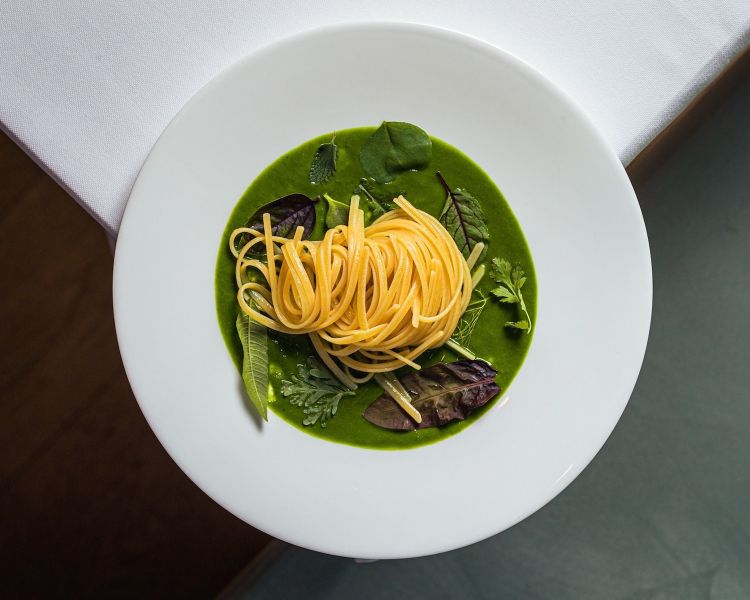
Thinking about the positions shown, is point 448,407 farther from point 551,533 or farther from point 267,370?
point 551,533

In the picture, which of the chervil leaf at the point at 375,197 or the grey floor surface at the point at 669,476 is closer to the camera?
the chervil leaf at the point at 375,197

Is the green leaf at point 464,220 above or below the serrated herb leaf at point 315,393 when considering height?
above

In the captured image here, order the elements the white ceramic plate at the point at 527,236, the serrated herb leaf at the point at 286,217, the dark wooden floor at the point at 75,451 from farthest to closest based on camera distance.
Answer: the dark wooden floor at the point at 75,451 → the serrated herb leaf at the point at 286,217 → the white ceramic plate at the point at 527,236

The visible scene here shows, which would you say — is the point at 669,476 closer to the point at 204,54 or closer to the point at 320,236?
the point at 320,236

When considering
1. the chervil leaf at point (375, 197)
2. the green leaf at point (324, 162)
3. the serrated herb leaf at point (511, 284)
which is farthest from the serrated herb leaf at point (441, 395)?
the green leaf at point (324, 162)

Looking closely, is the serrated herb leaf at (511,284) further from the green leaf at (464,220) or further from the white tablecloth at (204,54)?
the white tablecloth at (204,54)

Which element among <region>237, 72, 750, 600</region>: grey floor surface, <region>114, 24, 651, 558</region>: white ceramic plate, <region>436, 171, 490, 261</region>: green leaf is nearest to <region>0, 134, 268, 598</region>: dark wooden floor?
<region>237, 72, 750, 600</region>: grey floor surface

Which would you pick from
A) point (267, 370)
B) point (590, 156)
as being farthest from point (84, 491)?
point (590, 156)
